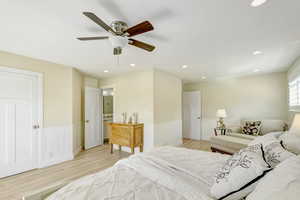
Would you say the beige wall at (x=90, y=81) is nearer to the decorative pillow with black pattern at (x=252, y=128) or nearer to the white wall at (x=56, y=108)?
the white wall at (x=56, y=108)

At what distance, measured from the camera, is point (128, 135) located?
3686mm

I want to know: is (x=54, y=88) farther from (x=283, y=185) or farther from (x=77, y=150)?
(x=283, y=185)

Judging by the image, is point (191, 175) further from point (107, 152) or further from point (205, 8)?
point (107, 152)

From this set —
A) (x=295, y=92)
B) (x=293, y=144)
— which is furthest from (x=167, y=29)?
(x=295, y=92)

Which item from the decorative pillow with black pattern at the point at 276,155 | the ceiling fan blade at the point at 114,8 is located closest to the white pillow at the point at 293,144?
the decorative pillow with black pattern at the point at 276,155

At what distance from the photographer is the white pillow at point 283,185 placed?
2.17ft

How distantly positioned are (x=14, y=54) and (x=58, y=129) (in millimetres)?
1807

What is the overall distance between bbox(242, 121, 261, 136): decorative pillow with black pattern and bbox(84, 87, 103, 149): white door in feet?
15.0

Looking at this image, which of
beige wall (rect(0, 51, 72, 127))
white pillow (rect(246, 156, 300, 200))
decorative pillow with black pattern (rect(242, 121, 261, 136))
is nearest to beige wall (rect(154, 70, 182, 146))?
decorative pillow with black pattern (rect(242, 121, 261, 136))

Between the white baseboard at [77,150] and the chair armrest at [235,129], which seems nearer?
the white baseboard at [77,150]

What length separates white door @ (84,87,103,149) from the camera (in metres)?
4.54

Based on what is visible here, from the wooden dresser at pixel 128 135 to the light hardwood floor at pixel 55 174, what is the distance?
440mm

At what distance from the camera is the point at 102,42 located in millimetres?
2312

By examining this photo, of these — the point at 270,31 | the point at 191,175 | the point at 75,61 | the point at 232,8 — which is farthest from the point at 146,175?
the point at 75,61
